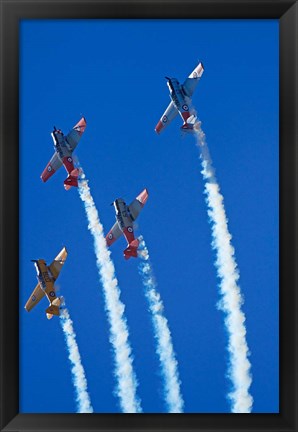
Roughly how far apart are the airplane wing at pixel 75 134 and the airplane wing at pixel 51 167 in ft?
0.44

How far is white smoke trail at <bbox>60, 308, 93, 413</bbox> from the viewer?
167 inches

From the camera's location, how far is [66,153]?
434 centimetres

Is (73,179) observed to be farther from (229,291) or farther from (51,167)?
(229,291)

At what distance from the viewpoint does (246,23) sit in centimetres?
423

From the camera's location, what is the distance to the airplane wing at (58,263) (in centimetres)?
427

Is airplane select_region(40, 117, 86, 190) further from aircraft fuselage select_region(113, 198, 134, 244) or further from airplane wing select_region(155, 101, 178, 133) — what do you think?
airplane wing select_region(155, 101, 178, 133)

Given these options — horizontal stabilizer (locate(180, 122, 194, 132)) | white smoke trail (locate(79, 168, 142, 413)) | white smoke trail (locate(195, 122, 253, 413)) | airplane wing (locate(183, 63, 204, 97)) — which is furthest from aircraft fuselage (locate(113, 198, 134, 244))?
airplane wing (locate(183, 63, 204, 97))

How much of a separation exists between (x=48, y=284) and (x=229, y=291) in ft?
4.57

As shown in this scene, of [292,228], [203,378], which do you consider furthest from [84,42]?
[203,378]

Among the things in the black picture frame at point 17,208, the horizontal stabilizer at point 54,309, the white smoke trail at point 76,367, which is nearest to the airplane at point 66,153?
the black picture frame at point 17,208

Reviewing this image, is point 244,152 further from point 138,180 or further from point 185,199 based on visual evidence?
point 138,180

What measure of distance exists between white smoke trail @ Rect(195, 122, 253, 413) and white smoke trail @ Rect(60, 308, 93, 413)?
1.10 metres

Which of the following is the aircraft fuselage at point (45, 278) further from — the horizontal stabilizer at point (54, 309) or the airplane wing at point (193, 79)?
the airplane wing at point (193, 79)

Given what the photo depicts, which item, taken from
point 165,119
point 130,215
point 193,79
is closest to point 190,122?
point 165,119
